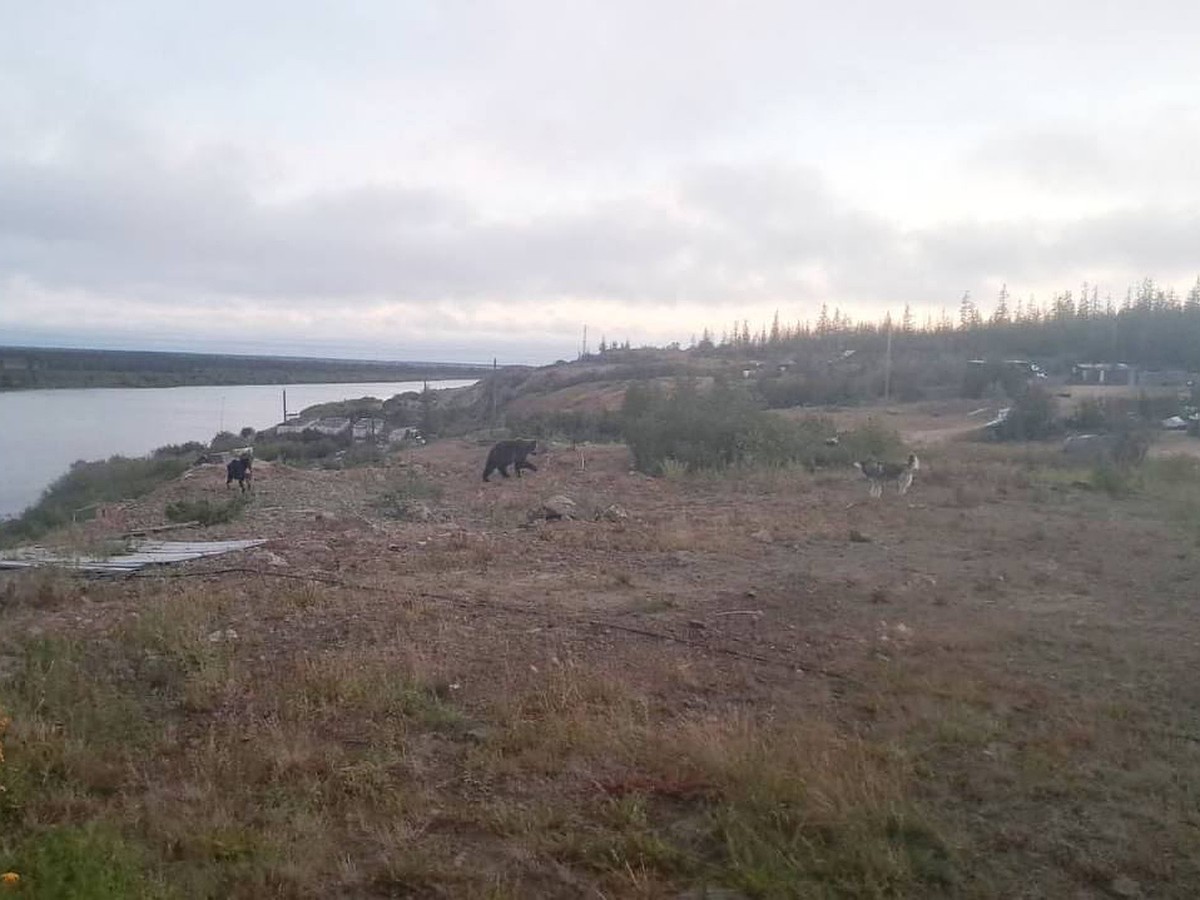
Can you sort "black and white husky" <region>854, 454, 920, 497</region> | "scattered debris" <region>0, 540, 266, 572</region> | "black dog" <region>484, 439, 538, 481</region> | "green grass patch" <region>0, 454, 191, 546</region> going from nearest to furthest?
"scattered debris" <region>0, 540, 266, 572</region> < "black and white husky" <region>854, 454, 920, 497</region> < "green grass patch" <region>0, 454, 191, 546</region> < "black dog" <region>484, 439, 538, 481</region>

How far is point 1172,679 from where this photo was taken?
714 centimetres

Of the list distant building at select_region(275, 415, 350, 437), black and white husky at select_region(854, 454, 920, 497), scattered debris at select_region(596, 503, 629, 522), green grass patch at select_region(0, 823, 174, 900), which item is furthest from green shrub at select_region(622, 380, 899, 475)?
distant building at select_region(275, 415, 350, 437)

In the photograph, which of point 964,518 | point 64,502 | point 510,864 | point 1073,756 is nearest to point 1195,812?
point 1073,756

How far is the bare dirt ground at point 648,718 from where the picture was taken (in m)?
4.57

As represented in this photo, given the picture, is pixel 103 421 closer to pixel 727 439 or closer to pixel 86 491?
pixel 86 491

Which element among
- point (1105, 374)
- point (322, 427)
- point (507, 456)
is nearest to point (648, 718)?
point (507, 456)

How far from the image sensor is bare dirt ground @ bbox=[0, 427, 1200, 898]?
4574 mm

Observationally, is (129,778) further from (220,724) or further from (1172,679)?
(1172,679)

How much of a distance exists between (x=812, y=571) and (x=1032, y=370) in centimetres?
4216

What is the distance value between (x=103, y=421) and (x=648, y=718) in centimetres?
5786

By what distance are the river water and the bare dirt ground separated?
21.5m

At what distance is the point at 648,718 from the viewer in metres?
6.25

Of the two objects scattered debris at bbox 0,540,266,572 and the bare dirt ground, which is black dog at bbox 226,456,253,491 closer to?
scattered debris at bbox 0,540,266,572

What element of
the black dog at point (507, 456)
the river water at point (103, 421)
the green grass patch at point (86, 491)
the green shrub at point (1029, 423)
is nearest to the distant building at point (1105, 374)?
the green shrub at point (1029, 423)
